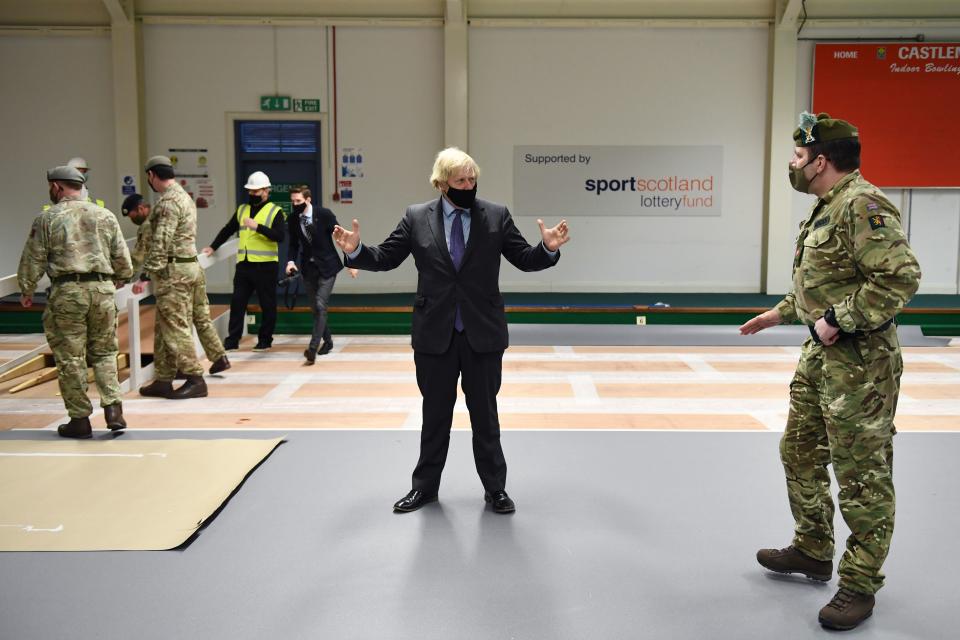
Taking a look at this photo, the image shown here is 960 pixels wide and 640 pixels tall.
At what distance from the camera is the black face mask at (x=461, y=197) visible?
4.27m

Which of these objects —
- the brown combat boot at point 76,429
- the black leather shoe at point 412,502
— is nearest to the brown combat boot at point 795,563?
the black leather shoe at point 412,502

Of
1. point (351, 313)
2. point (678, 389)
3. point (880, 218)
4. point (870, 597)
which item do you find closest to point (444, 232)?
point (880, 218)

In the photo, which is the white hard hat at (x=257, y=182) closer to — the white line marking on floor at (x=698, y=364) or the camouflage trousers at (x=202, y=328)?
the camouflage trousers at (x=202, y=328)

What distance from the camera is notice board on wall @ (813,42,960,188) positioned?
11.6 m

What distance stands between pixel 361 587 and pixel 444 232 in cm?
170

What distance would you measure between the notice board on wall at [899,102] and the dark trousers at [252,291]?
7367mm

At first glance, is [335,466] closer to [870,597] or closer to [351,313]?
Result: [870,597]

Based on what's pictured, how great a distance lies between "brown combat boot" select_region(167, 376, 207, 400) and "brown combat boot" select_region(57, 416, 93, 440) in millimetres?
1227

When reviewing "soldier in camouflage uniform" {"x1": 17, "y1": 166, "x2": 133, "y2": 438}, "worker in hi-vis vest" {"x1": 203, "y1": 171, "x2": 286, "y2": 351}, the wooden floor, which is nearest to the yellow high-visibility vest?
"worker in hi-vis vest" {"x1": 203, "y1": 171, "x2": 286, "y2": 351}

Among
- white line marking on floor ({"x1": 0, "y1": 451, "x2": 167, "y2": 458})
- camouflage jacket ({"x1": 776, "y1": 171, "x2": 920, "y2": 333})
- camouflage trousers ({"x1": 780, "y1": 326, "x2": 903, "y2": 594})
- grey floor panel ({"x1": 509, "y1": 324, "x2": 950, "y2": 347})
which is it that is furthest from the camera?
grey floor panel ({"x1": 509, "y1": 324, "x2": 950, "y2": 347})

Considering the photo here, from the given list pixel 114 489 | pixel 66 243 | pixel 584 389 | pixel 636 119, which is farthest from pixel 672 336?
pixel 114 489

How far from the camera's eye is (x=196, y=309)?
7355mm

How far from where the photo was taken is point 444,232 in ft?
14.2

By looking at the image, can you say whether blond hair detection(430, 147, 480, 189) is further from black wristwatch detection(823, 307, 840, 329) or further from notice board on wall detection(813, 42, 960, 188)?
notice board on wall detection(813, 42, 960, 188)
